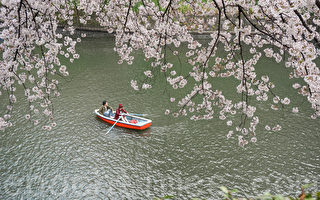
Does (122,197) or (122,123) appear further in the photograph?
(122,123)

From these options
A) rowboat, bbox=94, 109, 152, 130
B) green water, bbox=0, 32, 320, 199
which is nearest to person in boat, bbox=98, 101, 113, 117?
rowboat, bbox=94, 109, 152, 130

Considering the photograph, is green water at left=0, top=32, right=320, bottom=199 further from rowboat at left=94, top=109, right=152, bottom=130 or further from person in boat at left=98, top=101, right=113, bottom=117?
person in boat at left=98, top=101, right=113, bottom=117

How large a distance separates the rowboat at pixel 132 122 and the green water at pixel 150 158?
0.26 metres

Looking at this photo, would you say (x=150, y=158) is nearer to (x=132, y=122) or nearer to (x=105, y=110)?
(x=132, y=122)

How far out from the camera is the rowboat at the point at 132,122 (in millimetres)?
10477

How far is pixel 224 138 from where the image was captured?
1017 centimetres

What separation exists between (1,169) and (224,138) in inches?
319

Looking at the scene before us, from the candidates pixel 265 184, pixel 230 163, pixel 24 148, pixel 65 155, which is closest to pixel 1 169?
pixel 24 148

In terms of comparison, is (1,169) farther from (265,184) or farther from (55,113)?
(265,184)

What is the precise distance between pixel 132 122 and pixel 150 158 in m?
2.38

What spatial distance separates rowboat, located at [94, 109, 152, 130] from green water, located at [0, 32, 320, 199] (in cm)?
26

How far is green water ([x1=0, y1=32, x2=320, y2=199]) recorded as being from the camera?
7496 mm

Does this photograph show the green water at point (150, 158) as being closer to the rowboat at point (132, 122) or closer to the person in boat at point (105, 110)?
the rowboat at point (132, 122)

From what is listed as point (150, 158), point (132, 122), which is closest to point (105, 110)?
point (132, 122)
